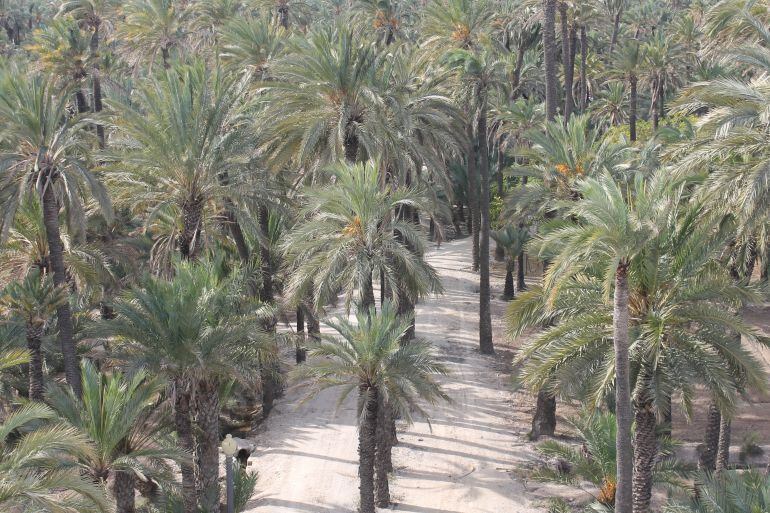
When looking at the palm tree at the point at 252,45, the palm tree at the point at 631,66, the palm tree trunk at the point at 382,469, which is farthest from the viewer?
the palm tree at the point at 631,66

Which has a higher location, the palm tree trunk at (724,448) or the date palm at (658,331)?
the date palm at (658,331)

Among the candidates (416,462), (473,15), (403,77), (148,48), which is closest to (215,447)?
(416,462)

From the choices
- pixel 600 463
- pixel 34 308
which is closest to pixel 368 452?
pixel 600 463

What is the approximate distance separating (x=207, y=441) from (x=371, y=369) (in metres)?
4.11

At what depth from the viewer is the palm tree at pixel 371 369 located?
15547 millimetres

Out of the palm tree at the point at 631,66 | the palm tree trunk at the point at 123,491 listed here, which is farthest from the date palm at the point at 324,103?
the palm tree at the point at 631,66

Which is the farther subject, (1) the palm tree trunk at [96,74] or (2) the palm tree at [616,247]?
(1) the palm tree trunk at [96,74]

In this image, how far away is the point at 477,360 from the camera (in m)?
27.8

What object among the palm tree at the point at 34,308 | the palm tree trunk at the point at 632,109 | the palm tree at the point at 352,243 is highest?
the palm tree trunk at the point at 632,109

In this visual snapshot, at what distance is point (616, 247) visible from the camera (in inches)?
477

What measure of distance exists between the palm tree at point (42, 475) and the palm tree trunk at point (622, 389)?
325 inches

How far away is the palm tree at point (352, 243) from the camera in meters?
17.1

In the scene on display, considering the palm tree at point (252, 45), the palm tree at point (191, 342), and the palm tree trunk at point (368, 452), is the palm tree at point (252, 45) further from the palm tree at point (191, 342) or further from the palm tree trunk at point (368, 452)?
the palm tree trunk at point (368, 452)

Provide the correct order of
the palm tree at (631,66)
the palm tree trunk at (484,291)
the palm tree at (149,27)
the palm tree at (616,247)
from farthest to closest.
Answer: the palm tree at (631,66), the palm tree at (149,27), the palm tree trunk at (484,291), the palm tree at (616,247)
